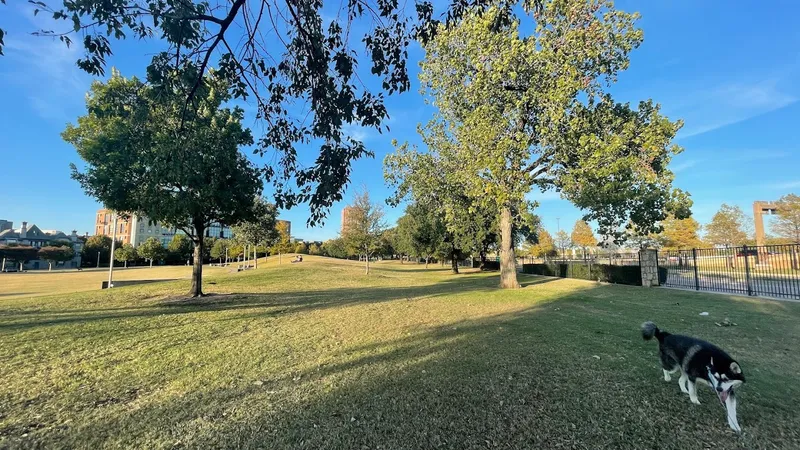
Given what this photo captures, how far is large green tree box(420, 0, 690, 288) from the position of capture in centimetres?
1377

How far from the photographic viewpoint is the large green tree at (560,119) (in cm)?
1377

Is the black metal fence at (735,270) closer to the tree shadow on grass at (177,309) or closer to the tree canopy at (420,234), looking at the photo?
the tree shadow on grass at (177,309)

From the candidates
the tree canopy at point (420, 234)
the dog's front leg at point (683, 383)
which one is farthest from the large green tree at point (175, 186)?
the tree canopy at point (420, 234)

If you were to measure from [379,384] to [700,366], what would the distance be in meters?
3.23

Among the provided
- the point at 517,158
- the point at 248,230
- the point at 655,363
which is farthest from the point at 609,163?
the point at 248,230

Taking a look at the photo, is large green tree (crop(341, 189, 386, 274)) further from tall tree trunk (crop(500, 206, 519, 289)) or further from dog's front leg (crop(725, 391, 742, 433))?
dog's front leg (crop(725, 391, 742, 433))

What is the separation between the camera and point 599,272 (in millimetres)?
21750

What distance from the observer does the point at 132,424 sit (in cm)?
324

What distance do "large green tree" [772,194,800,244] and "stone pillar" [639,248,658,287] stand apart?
25085 millimetres

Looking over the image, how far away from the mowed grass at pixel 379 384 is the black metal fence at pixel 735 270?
24.4 feet

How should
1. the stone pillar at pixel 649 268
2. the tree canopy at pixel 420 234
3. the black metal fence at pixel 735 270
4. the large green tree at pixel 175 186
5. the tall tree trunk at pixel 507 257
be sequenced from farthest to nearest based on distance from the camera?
the tree canopy at pixel 420 234
the stone pillar at pixel 649 268
the tall tree trunk at pixel 507 257
the black metal fence at pixel 735 270
the large green tree at pixel 175 186

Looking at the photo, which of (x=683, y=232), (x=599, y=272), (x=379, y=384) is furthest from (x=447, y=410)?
(x=683, y=232)

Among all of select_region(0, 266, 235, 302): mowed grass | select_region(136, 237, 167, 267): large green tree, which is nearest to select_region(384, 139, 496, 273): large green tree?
select_region(0, 266, 235, 302): mowed grass

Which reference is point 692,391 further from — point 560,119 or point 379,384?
point 560,119
